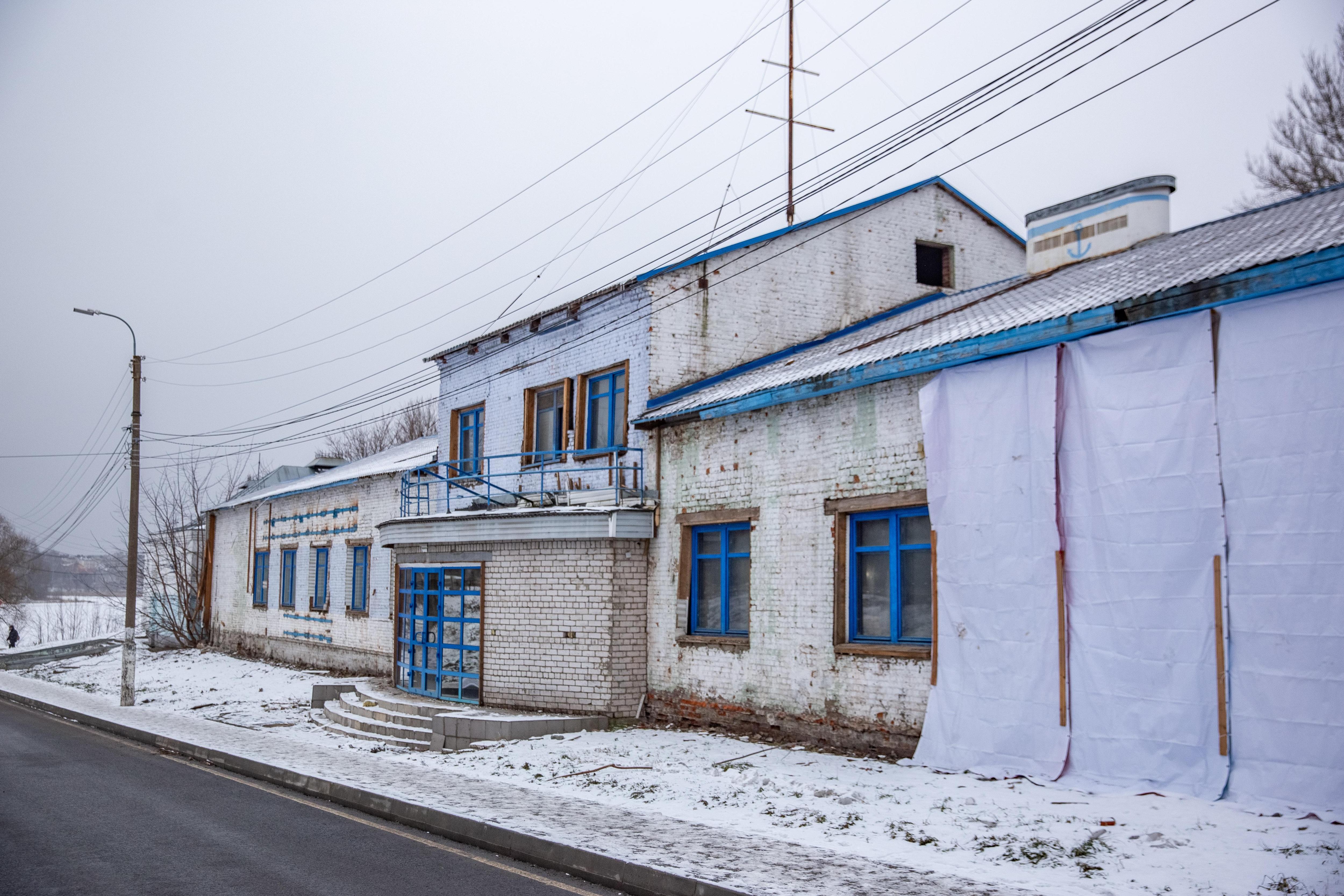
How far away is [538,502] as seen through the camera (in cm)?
1834

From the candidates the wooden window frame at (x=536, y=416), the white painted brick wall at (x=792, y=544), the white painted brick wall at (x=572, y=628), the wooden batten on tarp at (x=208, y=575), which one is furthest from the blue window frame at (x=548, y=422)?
the wooden batten on tarp at (x=208, y=575)

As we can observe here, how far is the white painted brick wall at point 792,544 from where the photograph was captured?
12.3m

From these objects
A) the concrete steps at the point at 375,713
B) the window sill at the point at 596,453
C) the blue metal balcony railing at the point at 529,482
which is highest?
the window sill at the point at 596,453

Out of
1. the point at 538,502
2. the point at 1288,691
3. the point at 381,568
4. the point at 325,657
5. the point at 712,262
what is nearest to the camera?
the point at 1288,691

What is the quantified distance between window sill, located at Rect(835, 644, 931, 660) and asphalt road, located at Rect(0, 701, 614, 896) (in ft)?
17.9

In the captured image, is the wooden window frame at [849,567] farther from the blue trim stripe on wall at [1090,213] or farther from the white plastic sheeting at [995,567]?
the blue trim stripe on wall at [1090,213]

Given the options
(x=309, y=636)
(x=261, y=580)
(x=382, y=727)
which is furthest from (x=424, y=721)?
(x=261, y=580)

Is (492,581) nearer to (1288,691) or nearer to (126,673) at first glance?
(126,673)

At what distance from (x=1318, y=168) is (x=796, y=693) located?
61.6 ft

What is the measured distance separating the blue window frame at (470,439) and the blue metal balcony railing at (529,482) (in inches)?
2.0

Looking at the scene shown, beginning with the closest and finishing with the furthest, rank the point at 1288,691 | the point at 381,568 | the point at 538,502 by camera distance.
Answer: the point at 1288,691
the point at 538,502
the point at 381,568

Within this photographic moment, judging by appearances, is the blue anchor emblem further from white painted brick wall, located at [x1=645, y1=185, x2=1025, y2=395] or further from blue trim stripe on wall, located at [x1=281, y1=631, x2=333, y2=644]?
blue trim stripe on wall, located at [x1=281, y1=631, x2=333, y2=644]

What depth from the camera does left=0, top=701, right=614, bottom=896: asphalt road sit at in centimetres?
725

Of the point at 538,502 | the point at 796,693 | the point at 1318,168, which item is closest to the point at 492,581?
the point at 538,502
